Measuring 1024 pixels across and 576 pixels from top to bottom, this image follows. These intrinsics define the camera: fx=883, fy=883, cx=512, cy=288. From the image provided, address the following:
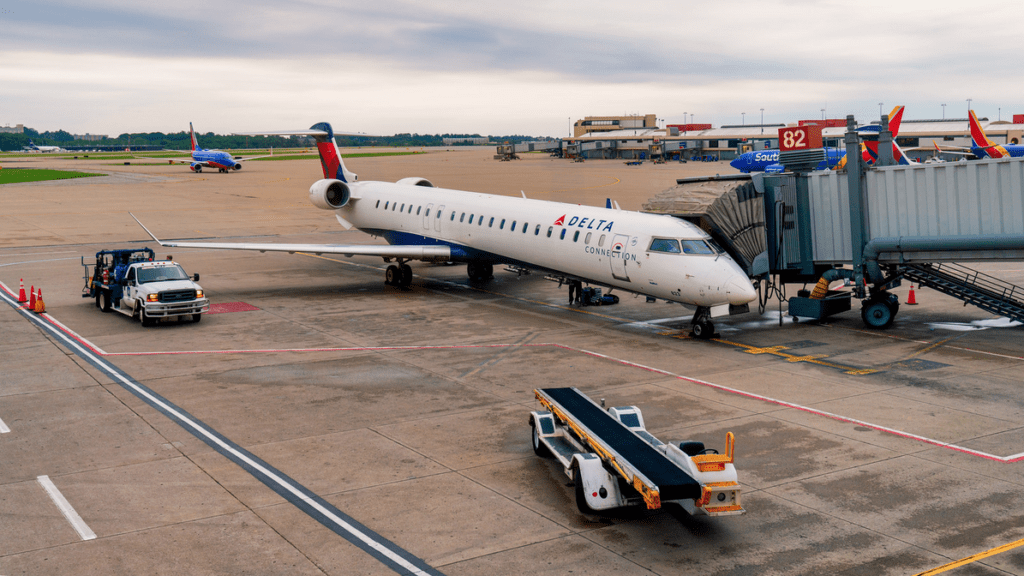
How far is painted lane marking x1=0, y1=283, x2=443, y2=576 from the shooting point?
10562 mm

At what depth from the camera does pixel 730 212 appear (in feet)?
79.9

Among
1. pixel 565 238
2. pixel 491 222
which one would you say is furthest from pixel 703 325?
pixel 491 222

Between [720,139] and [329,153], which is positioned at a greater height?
[720,139]

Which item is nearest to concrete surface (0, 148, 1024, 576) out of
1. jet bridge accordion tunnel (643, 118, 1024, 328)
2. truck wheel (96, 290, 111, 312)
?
truck wheel (96, 290, 111, 312)

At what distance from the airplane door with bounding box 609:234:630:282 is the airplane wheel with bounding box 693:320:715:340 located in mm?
2252

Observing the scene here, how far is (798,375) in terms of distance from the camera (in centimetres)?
1952

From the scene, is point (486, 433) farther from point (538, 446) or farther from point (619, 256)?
point (619, 256)

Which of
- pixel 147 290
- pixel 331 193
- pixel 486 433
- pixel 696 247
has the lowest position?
pixel 486 433

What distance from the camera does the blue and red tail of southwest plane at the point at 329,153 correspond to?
39781 millimetres

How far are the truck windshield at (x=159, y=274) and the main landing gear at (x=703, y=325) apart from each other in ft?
49.9

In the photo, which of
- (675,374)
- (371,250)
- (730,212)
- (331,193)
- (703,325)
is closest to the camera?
(675,374)

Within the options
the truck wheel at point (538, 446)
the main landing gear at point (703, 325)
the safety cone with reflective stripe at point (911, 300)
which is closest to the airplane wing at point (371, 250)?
the main landing gear at point (703, 325)

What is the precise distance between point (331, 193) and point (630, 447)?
91.7 ft

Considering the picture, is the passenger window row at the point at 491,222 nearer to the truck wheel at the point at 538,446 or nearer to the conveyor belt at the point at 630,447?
the conveyor belt at the point at 630,447
